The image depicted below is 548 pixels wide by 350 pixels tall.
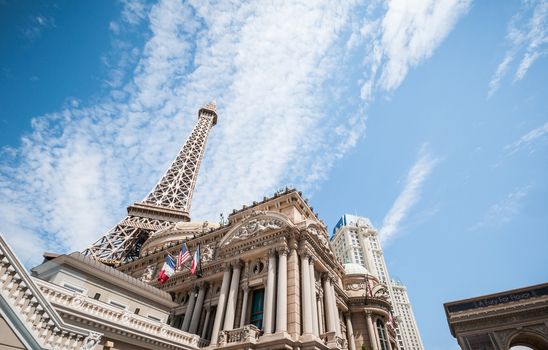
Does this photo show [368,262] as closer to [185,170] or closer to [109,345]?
[185,170]

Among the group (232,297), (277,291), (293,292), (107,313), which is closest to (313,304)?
(293,292)

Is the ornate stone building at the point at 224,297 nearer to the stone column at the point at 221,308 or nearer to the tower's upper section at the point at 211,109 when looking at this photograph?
the stone column at the point at 221,308

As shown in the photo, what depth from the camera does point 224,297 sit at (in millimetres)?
23859

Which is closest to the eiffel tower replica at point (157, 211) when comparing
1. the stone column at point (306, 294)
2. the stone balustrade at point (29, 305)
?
the stone column at point (306, 294)

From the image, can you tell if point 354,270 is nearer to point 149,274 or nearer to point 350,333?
point 350,333

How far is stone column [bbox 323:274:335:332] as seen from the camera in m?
23.5

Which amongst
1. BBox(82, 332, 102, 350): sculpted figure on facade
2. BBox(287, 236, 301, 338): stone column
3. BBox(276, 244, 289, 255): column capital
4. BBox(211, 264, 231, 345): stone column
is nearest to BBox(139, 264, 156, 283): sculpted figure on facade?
BBox(211, 264, 231, 345): stone column

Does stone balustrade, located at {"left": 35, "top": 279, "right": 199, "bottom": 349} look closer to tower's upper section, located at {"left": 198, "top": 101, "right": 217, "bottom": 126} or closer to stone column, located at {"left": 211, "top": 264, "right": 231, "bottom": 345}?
stone column, located at {"left": 211, "top": 264, "right": 231, "bottom": 345}

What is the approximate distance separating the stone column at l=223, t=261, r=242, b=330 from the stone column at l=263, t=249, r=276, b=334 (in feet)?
10.2

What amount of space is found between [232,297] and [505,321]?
1562 inches

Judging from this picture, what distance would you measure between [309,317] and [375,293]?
16.4 meters

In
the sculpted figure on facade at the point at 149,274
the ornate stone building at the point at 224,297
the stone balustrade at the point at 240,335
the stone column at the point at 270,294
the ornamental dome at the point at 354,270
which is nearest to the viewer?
the ornate stone building at the point at 224,297

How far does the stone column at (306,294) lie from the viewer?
19.6m

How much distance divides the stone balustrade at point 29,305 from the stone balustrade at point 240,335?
10.1 metres
